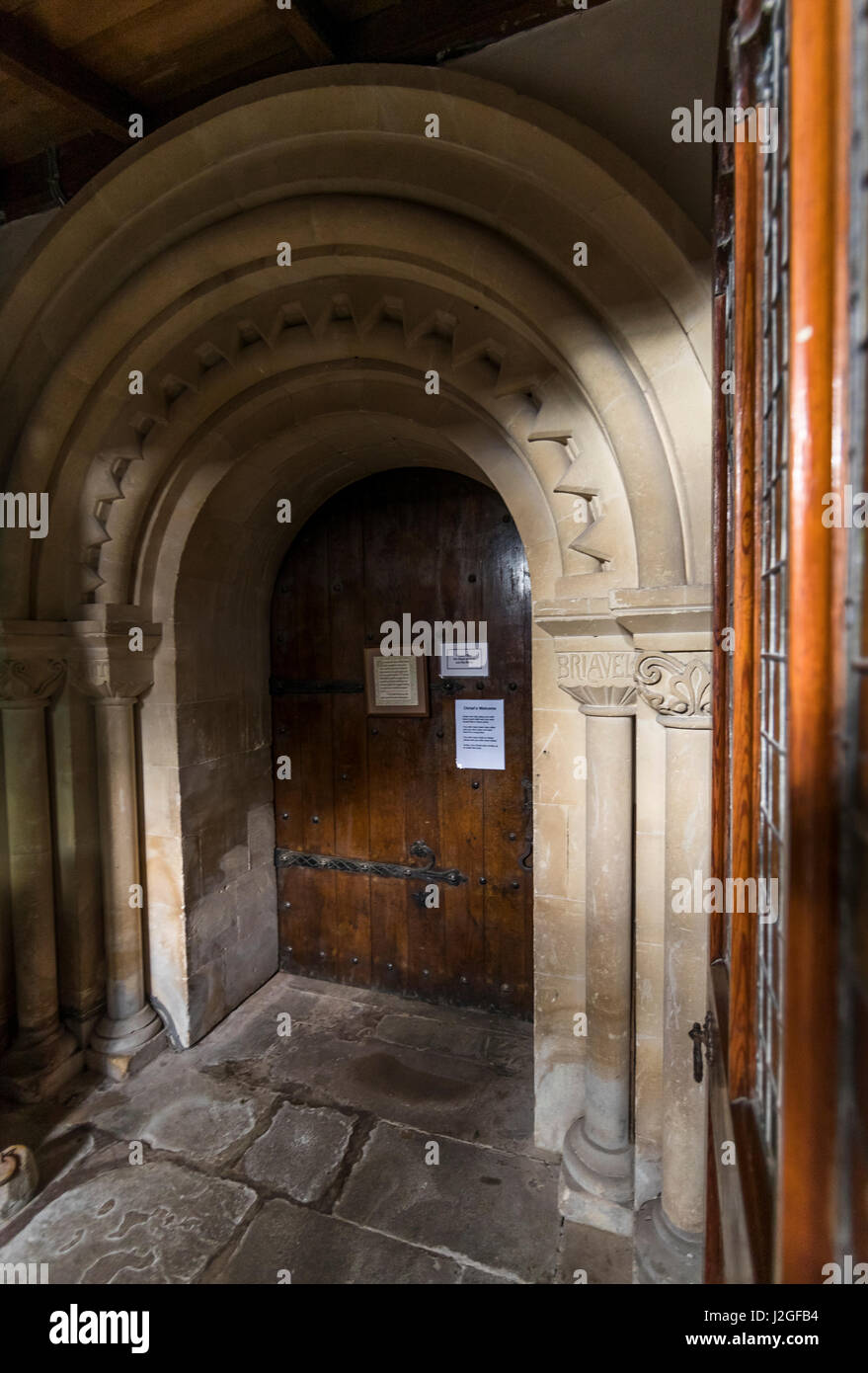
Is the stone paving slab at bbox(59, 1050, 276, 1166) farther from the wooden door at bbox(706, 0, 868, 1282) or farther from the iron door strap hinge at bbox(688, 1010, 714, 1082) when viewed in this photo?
the wooden door at bbox(706, 0, 868, 1282)

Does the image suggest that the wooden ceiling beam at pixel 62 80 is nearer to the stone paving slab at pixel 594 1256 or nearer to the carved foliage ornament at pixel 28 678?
the carved foliage ornament at pixel 28 678

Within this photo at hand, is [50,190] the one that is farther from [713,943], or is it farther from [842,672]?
[713,943]

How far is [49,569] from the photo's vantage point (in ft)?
6.32

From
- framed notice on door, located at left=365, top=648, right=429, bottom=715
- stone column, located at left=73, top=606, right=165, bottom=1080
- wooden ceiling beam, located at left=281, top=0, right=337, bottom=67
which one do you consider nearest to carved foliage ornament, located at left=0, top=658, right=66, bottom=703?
stone column, located at left=73, top=606, right=165, bottom=1080

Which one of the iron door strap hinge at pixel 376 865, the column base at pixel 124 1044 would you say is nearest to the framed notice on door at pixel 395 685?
the iron door strap hinge at pixel 376 865

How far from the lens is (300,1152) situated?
5.75ft

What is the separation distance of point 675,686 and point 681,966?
1.93 ft

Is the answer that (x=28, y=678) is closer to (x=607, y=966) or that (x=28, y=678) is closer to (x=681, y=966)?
(x=607, y=966)

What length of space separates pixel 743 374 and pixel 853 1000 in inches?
26.0

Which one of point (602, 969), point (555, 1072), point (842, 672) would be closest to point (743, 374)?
point (842, 672)

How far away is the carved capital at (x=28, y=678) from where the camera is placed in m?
1.91

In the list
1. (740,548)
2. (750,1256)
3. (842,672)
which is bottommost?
(750,1256)

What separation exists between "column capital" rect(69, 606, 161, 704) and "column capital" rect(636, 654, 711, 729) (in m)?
1.59

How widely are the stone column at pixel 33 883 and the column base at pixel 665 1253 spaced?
5.60 feet
